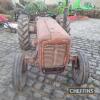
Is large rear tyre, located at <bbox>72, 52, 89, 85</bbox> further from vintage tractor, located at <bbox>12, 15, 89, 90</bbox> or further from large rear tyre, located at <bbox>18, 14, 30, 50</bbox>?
large rear tyre, located at <bbox>18, 14, 30, 50</bbox>

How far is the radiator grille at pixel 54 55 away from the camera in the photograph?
4.50m

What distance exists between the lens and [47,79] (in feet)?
A: 18.2

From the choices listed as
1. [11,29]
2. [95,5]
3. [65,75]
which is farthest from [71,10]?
[65,75]

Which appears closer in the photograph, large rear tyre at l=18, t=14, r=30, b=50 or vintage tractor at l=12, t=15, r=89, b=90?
vintage tractor at l=12, t=15, r=89, b=90

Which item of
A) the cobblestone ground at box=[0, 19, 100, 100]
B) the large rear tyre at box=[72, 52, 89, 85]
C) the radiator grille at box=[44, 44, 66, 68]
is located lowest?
the cobblestone ground at box=[0, 19, 100, 100]

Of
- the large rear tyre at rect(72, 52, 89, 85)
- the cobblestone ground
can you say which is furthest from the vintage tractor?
the cobblestone ground

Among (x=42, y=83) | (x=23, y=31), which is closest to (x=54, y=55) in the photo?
(x=42, y=83)

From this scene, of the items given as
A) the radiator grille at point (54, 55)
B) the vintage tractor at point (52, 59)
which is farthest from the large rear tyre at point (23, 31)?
the radiator grille at point (54, 55)

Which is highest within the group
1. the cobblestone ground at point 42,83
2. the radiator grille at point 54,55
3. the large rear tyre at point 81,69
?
the radiator grille at point 54,55

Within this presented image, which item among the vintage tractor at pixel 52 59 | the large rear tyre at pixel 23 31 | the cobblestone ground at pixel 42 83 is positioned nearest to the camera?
the vintage tractor at pixel 52 59

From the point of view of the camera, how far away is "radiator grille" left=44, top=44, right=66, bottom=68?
4504 mm

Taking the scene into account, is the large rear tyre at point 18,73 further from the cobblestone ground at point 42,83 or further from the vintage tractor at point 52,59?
the cobblestone ground at point 42,83

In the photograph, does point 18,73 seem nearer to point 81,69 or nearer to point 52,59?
point 52,59

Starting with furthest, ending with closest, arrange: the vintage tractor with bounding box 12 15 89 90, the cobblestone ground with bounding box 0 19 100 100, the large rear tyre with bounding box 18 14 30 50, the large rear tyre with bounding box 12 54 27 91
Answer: the large rear tyre with bounding box 18 14 30 50 → the cobblestone ground with bounding box 0 19 100 100 → the large rear tyre with bounding box 12 54 27 91 → the vintage tractor with bounding box 12 15 89 90
